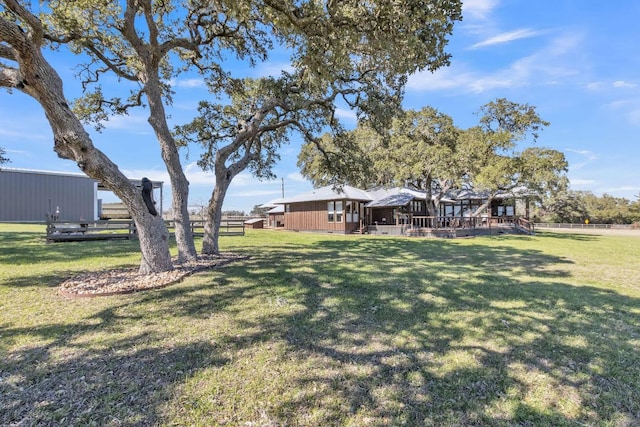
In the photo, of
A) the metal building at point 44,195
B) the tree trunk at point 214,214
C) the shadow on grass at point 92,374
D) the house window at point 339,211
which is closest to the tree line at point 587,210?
the house window at point 339,211

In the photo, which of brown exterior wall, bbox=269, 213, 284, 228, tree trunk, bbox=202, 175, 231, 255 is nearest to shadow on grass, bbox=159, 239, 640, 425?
tree trunk, bbox=202, 175, 231, 255

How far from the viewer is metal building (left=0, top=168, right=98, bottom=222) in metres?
22.5

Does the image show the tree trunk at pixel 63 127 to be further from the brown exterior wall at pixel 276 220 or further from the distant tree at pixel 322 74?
the brown exterior wall at pixel 276 220

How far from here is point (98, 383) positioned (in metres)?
2.67

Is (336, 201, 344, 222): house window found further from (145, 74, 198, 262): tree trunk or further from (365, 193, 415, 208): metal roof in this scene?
(145, 74, 198, 262): tree trunk

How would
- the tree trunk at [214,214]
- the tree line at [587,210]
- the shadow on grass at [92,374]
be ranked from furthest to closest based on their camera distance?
the tree line at [587,210] → the tree trunk at [214,214] → the shadow on grass at [92,374]

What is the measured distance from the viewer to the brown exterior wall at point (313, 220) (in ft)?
75.8

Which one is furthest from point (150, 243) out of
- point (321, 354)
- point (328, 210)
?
point (328, 210)

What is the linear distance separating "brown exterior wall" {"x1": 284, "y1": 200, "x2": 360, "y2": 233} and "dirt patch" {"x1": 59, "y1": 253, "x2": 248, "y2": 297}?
16203 mm

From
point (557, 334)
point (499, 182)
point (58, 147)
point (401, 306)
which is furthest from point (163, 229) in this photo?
point (499, 182)

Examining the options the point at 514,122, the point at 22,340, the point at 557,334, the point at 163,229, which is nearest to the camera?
the point at 22,340

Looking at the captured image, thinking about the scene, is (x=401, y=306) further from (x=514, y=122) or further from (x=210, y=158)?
(x=514, y=122)

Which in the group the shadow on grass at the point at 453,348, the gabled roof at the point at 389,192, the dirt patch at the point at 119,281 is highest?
the gabled roof at the point at 389,192

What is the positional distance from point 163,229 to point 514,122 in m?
26.1
